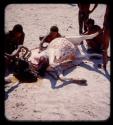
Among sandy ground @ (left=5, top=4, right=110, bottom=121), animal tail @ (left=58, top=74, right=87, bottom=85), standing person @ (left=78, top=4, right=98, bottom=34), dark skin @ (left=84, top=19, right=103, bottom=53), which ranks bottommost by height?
sandy ground @ (left=5, top=4, right=110, bottom=121)

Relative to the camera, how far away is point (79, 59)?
598 cm

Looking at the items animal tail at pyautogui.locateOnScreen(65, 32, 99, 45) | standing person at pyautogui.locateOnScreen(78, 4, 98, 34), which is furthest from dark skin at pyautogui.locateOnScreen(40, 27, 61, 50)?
standing person at pyautogui.locateOnScreen(78, 4, 98, 34)

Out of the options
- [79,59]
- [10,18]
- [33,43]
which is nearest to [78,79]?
[79,59]

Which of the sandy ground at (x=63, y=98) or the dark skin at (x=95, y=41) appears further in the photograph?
the dark skin at (x=95, y=41)

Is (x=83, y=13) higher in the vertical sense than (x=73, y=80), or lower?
higher

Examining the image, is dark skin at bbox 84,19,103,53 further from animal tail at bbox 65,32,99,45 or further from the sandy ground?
the sandy ground

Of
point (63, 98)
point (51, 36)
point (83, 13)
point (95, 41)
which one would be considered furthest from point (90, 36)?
point (63, 98)

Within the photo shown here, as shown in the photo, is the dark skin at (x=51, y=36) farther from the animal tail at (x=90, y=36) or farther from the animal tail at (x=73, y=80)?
the animal tail at (x=73, y=80)

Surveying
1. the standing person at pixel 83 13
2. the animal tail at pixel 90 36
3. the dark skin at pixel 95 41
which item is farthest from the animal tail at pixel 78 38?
the standing person at pixel 83 13

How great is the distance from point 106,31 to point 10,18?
4299mm

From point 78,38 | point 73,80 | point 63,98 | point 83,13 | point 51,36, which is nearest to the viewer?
point 63,98

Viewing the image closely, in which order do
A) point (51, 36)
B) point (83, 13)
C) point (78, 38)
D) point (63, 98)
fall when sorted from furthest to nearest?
point (83, 13) < point (51, 36) < point (78, 38) < point (63, 98)

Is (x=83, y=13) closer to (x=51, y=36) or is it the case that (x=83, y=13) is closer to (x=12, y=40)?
(x=51, y=36)

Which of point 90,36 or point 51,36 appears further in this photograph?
point 51,36
